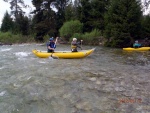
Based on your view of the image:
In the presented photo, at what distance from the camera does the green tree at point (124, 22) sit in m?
22.0

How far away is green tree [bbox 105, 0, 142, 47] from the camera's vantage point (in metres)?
22.0

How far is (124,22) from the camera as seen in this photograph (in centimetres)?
2203

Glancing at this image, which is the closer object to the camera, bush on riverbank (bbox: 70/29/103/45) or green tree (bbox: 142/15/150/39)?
green tree (bbox: 142/15/150/39)

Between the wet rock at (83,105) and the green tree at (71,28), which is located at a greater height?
the green tree at (71,28)

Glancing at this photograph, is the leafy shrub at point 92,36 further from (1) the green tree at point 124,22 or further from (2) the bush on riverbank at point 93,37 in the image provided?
(1) the green tree at point 124,22

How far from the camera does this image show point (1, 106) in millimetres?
5023

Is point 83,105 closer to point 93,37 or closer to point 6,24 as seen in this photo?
point 93,37

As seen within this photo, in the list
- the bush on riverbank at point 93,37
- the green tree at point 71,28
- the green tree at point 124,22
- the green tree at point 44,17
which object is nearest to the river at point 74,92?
the green tree at point 124,22

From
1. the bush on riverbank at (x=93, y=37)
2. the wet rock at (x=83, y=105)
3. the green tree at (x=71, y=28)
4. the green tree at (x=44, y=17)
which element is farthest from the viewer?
the green tree at (x=44, y=17)

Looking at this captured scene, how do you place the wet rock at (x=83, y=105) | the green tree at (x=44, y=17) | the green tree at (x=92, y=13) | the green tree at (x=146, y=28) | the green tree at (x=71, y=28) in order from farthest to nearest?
the green tree at (x=44, y=17) → the green tree at (x=92, y=13) → the green tree at (x=71, y=28) → the green tree at (x=146, y=28) → the wet rock at (x=83, y=105)

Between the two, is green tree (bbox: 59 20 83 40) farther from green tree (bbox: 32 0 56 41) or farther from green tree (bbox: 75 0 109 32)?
green tree (bbox: 32 0 56 41)

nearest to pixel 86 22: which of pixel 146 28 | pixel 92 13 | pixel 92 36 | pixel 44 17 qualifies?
pixel 92 13
